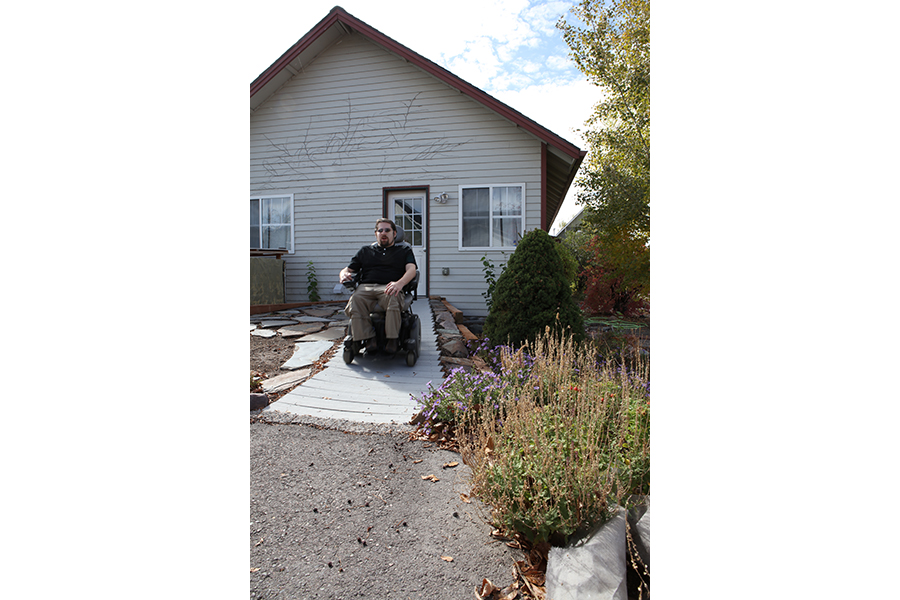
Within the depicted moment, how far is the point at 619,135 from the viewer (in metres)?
10.8

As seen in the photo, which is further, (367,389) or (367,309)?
(367,309)

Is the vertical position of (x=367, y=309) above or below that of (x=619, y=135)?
below

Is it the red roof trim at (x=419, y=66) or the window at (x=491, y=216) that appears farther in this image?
the window at (x=491, y=216)

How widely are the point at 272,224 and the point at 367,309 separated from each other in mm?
5621

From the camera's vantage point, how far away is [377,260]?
4.37m

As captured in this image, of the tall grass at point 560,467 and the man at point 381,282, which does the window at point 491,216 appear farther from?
the tall grass at point 560,467

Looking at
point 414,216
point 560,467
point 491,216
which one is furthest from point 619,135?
point 560,467

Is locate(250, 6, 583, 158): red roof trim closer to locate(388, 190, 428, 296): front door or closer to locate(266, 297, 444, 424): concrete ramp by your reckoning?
locate(388, 190, 428, 296): front door

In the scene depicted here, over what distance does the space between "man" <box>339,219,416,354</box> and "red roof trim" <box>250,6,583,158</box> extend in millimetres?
3954

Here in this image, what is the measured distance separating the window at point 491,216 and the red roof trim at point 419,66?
0.98 metres

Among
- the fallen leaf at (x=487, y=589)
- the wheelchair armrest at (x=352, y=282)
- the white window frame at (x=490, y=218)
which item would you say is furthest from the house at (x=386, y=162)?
the fallen leaf at (x=487, y=589)

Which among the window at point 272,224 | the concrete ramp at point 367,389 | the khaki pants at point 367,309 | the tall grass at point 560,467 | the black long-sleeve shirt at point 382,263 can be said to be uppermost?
the window at point 272,224

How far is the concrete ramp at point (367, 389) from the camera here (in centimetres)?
324

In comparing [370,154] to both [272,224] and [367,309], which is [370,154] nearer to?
[272,224]
